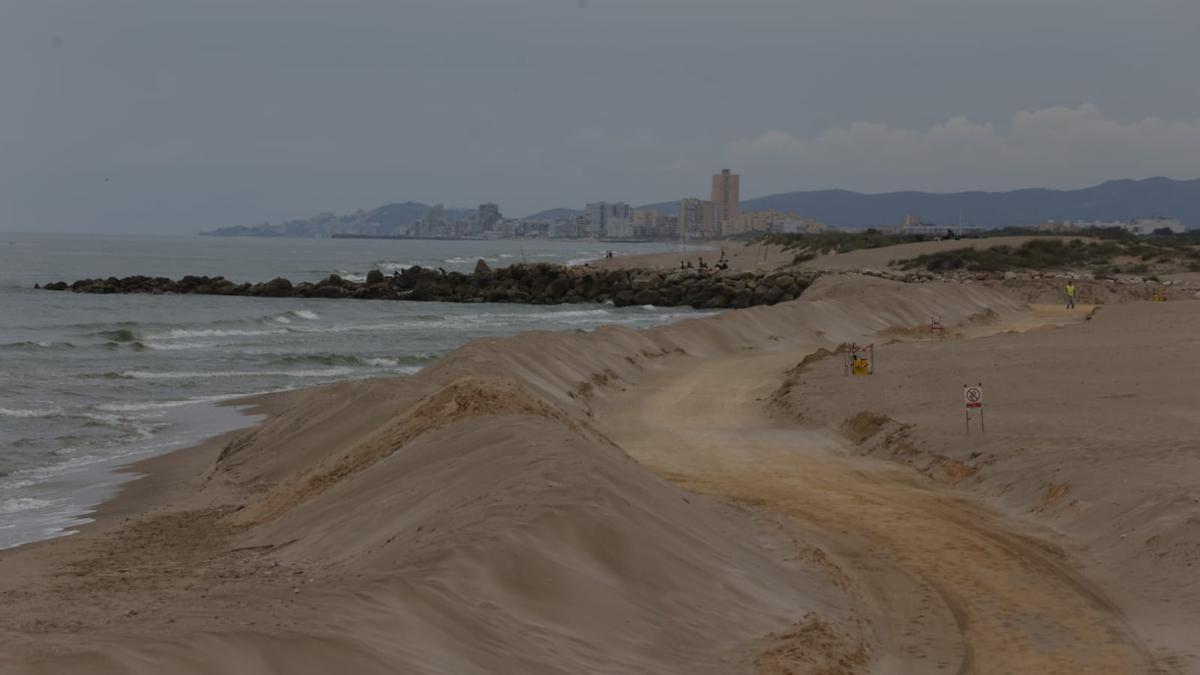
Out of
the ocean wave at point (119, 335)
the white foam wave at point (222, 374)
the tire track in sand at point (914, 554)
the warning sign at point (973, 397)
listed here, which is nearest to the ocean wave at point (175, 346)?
the ocean wave at point (119, 335)

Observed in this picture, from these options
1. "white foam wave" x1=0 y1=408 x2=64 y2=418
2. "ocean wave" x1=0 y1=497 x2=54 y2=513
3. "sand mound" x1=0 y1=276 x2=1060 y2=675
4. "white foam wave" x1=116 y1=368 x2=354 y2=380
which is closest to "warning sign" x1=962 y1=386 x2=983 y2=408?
"sand mound" x1=0 y1=276 x2=1060 y2=675

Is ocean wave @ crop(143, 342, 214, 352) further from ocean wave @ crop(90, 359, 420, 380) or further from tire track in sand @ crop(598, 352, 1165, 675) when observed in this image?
tire track in sand @ crop(598, 352, 1165, 675)

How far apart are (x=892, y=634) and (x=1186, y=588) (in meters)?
2.55

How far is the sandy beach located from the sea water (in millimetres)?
1297

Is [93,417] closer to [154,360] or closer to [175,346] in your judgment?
[154,360]

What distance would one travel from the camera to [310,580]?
8.69 m

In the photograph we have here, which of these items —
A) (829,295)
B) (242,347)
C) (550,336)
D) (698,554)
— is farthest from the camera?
(829,295)

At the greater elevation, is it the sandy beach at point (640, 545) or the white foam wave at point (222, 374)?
the sandy beach at point (640, 545)

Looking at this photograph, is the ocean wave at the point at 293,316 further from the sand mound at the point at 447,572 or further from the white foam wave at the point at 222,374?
the sand mound at the point at 447,572

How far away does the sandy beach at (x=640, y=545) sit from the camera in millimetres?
7113

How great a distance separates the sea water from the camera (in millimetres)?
17188

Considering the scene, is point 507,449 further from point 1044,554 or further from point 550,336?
point 550,336

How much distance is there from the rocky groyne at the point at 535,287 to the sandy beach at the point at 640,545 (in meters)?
41.7

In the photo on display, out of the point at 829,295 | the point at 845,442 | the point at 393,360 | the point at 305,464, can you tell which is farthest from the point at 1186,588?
the point at 829,295
